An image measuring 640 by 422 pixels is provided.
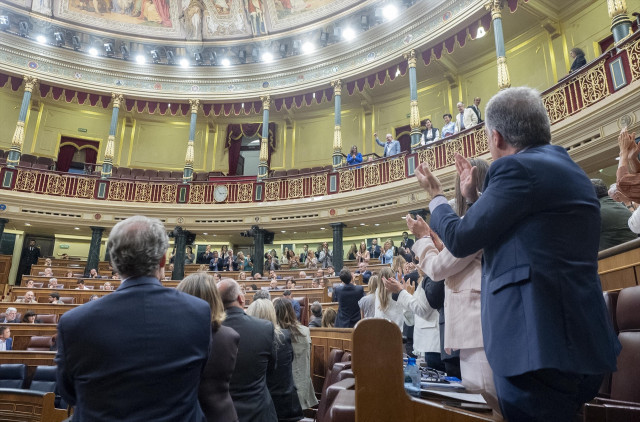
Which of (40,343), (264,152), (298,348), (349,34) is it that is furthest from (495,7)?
(40,343)

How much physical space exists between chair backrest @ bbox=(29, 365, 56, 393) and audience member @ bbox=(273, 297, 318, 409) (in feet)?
8.77

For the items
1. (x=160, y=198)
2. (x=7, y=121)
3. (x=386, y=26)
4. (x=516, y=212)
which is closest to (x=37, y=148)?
(x=7, y=121)

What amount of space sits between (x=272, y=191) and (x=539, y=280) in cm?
1160

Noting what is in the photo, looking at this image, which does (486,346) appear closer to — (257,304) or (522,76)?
(257,304)

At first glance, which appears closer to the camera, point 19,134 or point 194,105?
point 19,134

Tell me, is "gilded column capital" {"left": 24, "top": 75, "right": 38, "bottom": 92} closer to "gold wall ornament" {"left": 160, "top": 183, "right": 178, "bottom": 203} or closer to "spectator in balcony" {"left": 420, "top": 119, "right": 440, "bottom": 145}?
"gold wall ornament" {"left": 160, "top": 183, "right": 178, "bottom": 203}

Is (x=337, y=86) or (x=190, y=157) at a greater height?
(x=337, y=86)

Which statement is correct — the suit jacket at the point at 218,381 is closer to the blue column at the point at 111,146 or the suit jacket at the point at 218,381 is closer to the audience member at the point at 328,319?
the audience member at the point at 328,319

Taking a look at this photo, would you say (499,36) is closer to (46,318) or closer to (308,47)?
(308,47)

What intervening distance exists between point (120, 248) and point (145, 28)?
1537 centimetres

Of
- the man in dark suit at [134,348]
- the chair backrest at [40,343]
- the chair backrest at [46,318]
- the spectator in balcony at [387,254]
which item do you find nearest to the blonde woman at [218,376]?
the man in dark suit at [134,348]

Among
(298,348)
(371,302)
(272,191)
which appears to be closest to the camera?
(298,348)

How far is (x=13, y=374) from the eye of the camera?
4.36 metres

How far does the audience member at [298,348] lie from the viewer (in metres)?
3.28
